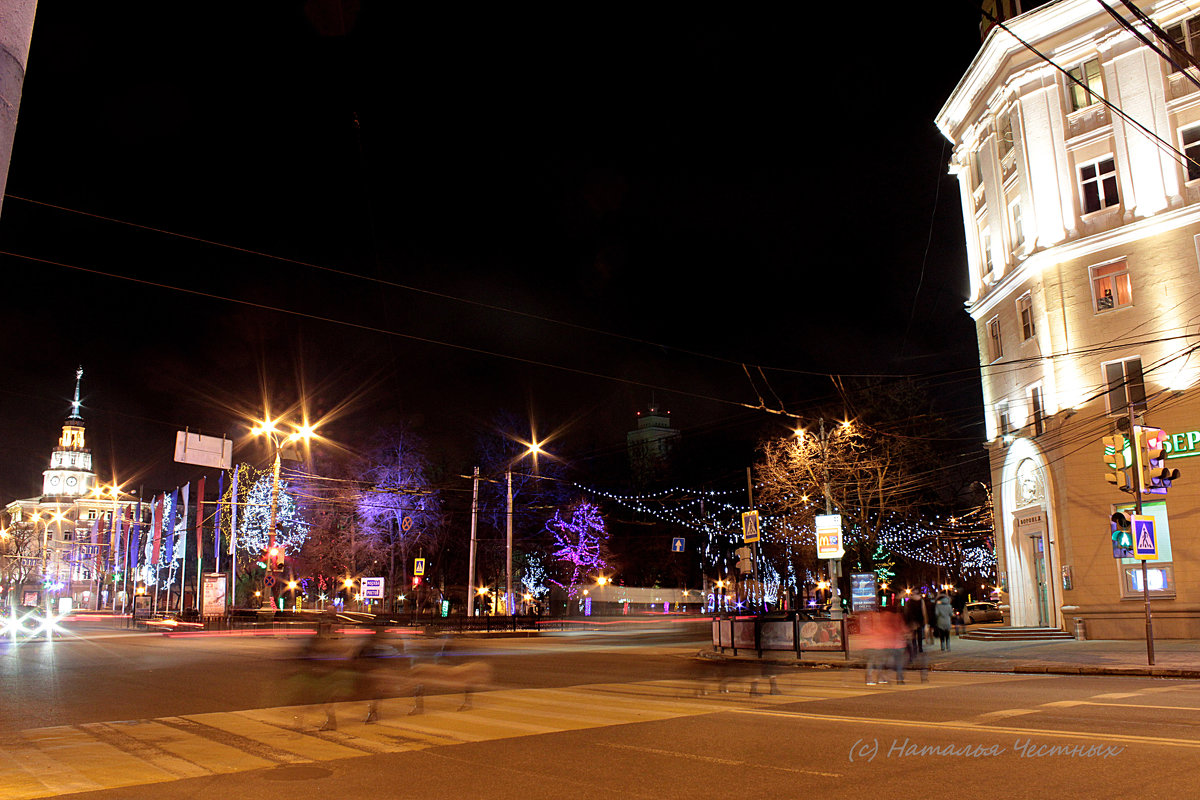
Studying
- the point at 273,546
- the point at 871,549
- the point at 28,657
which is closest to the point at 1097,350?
the point at 871,549

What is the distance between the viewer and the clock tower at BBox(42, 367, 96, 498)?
6058 inches

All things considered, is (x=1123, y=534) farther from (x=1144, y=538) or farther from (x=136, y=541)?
(x=136, y=541)

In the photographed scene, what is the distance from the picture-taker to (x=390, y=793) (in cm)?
723

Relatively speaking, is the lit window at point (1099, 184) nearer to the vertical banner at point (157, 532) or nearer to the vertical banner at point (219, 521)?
the vertical banner at point (219, 521)

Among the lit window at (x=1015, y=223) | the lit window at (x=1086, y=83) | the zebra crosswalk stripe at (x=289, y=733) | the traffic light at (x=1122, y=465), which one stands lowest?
the zebra crosswalk stripe at (x=289, y=733)

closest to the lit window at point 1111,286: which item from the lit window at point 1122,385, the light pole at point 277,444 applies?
the lit window at point 1122,385

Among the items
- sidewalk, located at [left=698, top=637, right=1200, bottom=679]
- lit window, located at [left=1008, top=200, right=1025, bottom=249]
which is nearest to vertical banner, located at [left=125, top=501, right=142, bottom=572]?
sidewalk, located at [left=698, top=637, right=1200, bottom=679]

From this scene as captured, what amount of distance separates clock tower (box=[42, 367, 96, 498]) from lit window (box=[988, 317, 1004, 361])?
156m

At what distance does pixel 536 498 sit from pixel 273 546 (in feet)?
71.4

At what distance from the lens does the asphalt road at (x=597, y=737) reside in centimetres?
739

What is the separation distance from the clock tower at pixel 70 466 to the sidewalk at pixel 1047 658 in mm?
158937

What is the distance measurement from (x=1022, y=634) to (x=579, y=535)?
1199 inches

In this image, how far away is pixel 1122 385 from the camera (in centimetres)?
2761

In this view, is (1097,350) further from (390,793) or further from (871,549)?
(390,793)
